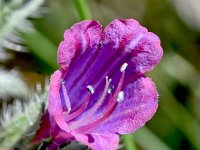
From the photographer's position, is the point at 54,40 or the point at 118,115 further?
the point at 54,40

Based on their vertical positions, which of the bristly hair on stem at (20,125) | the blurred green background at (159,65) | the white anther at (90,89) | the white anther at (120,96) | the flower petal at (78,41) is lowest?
the blurred green background at (159,65)

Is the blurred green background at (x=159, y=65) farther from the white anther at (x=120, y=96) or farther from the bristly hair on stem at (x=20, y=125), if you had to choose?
the white anther at (x=120, y=96)

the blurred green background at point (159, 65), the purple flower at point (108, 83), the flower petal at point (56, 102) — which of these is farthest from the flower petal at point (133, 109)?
the blurred green background at point (159, 65)

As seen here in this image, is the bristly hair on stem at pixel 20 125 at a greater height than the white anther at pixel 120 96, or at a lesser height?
lesser

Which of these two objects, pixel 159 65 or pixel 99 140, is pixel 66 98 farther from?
pixel 159 65

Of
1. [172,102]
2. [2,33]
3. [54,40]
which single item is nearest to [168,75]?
[172,102]

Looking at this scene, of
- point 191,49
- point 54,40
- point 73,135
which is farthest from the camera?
point 191,49

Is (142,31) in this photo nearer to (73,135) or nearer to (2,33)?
(73,135)
